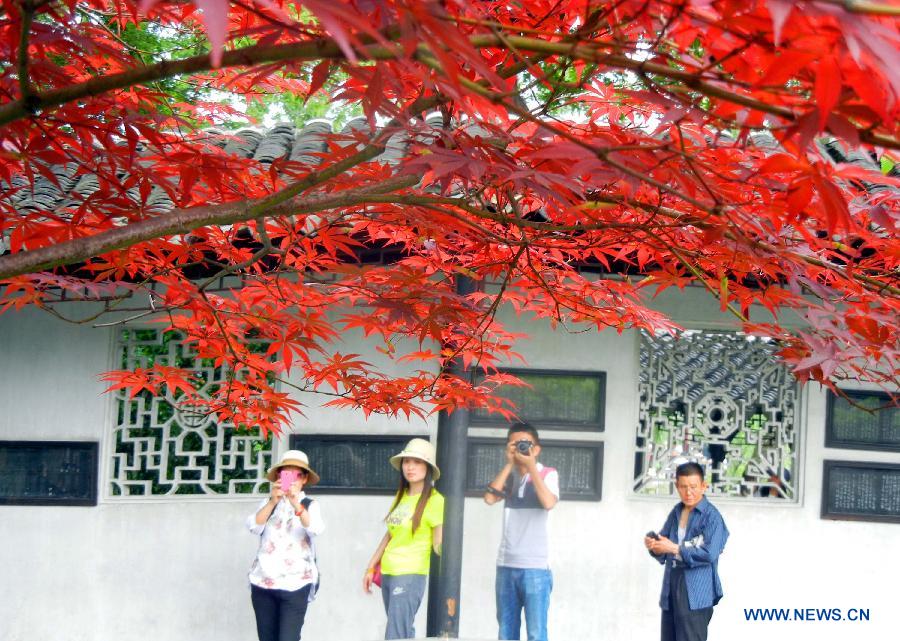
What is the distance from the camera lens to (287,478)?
16.9 ft

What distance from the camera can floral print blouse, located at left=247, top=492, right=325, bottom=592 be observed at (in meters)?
5.08

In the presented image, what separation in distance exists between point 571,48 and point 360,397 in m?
2.57

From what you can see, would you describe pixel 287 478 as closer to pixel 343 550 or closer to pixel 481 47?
pixel 343 550

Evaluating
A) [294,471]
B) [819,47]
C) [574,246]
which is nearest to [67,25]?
[574,246]

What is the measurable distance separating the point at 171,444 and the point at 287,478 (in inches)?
50.2

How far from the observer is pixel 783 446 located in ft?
19.9

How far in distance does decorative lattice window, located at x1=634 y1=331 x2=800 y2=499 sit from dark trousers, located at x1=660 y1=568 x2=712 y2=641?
1.07 meters

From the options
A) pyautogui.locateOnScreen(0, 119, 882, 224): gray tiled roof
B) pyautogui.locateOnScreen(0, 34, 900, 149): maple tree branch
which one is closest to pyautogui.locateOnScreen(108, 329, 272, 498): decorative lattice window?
pyautogui.locateOnScreen(0, 119, 882, 224): gray tiled roof

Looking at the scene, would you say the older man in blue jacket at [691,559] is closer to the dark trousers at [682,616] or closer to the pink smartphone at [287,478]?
the dark trousers at [682,616]

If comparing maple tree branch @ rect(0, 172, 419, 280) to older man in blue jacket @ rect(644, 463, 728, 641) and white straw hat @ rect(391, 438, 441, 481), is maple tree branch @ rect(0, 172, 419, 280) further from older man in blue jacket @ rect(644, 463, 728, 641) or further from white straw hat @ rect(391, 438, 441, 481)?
older man in blue jacket @ rect(644, 463, 728, 641)

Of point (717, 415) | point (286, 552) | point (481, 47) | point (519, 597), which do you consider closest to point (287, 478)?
point (286, 552)

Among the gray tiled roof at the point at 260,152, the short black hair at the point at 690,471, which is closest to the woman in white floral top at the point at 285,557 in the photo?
the gray tiled roof at the point at 260,152

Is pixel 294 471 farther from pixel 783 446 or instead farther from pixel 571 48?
pixel 571 48

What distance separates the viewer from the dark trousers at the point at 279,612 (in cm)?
512
